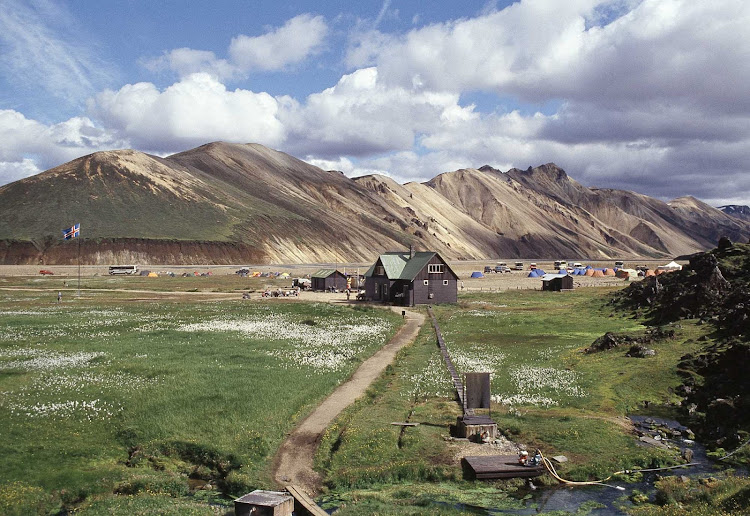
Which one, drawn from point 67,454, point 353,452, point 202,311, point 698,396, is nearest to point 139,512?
point 67,454

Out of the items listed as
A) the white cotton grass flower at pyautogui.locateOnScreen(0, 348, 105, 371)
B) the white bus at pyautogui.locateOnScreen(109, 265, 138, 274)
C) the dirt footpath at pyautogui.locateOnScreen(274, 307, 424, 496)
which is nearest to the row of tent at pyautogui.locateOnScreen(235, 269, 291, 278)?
the white bus at pyautogui.locateOnScreen(109, 265, 138, 274)

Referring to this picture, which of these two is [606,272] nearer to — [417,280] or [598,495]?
[417,280]

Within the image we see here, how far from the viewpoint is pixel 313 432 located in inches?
987

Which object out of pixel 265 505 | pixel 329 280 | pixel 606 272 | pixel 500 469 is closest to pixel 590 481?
pixel 500 469

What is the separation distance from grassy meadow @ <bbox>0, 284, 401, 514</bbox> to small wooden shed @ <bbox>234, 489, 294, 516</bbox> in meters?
1.70

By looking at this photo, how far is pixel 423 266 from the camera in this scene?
260 feet

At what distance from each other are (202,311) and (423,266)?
1147 inches

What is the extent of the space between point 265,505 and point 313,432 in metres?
8.23

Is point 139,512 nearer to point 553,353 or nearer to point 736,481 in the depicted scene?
point 736,481

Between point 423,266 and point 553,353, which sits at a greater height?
point 423,266

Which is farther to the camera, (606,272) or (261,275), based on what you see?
(606,272)

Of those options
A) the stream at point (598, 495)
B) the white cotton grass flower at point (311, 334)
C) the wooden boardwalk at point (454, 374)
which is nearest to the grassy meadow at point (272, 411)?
the white cotton grass flower at point (311, 334)

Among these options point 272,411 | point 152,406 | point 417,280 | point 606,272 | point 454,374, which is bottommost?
point 272,411

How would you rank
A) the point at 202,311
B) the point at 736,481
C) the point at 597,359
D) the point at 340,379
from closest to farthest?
the point at 736,481 < the point at 340,379 < the point at 597,359 < the point at 202,311
